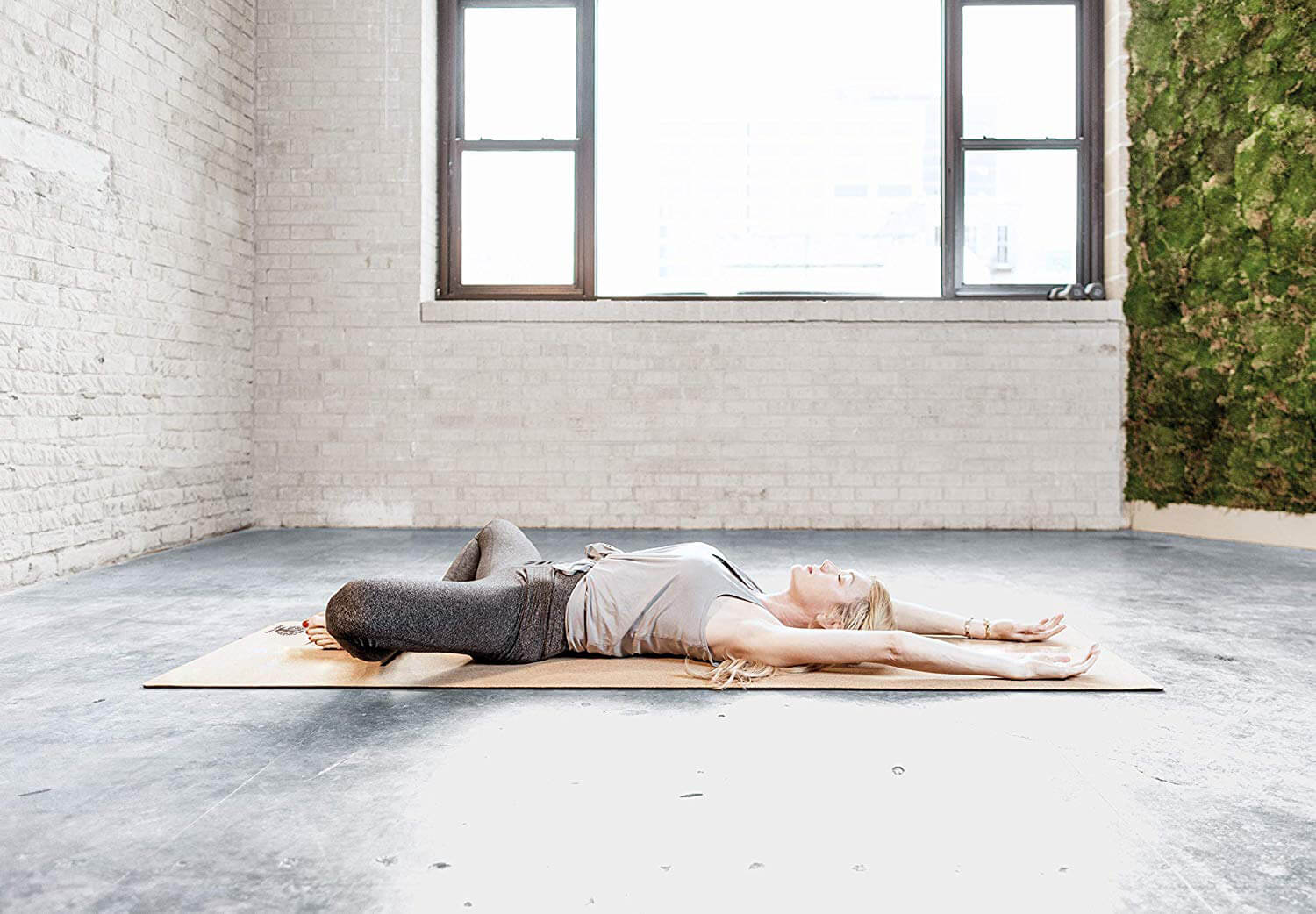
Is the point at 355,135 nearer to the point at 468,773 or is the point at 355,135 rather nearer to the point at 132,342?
the point at 132,342

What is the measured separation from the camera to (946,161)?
21.9ft

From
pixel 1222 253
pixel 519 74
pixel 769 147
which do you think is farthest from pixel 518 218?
pixel 1222 253

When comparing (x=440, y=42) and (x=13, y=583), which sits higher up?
(x=440, y=42)

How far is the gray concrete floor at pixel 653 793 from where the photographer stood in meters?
1.48

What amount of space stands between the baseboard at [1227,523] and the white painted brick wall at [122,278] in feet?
18.8

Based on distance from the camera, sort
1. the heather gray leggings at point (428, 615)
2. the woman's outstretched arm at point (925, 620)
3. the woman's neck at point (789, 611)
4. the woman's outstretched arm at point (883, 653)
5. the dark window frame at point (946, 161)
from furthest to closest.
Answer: the dark window frame at point (946, 161)
the woman's outstretched arm at point (925, 620)
the woman's neck at point (789, 611)
the woman's outstretched arm at point (883, 653)
the heather gray leggings at point (428, 615)

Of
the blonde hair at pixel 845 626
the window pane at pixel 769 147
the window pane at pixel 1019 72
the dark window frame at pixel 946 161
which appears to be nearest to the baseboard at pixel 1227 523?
the dark window frame at pixel 946 161

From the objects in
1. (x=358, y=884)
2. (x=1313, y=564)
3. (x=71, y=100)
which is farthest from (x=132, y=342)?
(x=1313, y=564)

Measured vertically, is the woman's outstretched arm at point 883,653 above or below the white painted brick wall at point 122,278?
below

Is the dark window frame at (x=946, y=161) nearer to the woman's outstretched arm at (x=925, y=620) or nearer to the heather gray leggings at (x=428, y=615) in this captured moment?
the woman's outstretched arm at (x=925, y=620)

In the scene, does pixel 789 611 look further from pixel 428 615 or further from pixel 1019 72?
pixel 1019 72

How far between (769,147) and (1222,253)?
9.32ft

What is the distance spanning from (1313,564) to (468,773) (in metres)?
4.55

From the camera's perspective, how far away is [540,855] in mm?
1577
